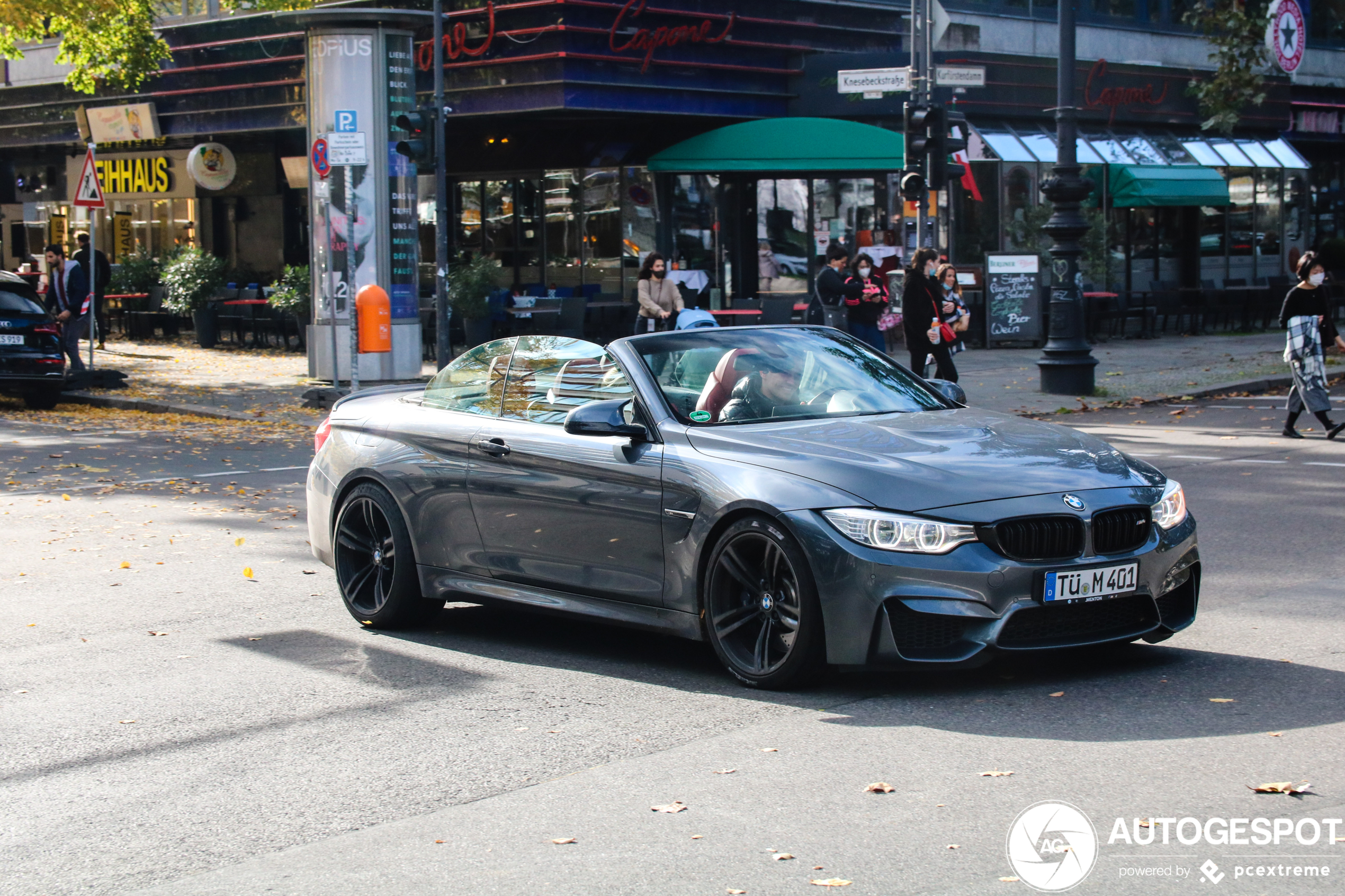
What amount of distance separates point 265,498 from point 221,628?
187 inches

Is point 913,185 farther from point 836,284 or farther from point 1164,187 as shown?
point 1164,187

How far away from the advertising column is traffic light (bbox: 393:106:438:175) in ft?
6.03

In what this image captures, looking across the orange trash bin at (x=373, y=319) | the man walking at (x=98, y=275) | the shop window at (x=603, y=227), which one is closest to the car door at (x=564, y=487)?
the orange trash bin at (x=373, y=319)

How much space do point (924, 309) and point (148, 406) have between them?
32.1 feet

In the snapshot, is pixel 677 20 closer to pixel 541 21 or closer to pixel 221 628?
pixel 541 21

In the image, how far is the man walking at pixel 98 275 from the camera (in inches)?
1086

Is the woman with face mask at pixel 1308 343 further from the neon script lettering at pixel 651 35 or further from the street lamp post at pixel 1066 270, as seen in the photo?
the neon script lettering at pixel 651 35

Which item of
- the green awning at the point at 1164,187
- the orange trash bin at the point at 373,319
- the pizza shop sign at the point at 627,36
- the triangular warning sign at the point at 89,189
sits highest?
the pizza shop sign at the point at 627,36

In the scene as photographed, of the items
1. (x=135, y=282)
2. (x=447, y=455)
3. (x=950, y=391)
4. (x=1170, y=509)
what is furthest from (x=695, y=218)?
(x=1170, y=509)

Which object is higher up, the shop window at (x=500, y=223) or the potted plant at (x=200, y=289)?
the shop window at (x=500, y=223)

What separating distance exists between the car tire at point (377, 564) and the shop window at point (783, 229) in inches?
918

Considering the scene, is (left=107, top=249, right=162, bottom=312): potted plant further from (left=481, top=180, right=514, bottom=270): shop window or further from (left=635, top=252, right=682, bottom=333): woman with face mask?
(left=635, top=252, right=682, bottom=333): woman with face mask

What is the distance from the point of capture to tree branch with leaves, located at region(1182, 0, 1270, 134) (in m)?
29.2

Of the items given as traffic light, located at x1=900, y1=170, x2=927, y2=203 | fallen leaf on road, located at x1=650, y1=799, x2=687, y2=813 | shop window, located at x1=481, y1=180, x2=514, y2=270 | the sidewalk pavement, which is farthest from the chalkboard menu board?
fallen leaf on road, located at x1=650, y1=799, x2=687, y2=813
